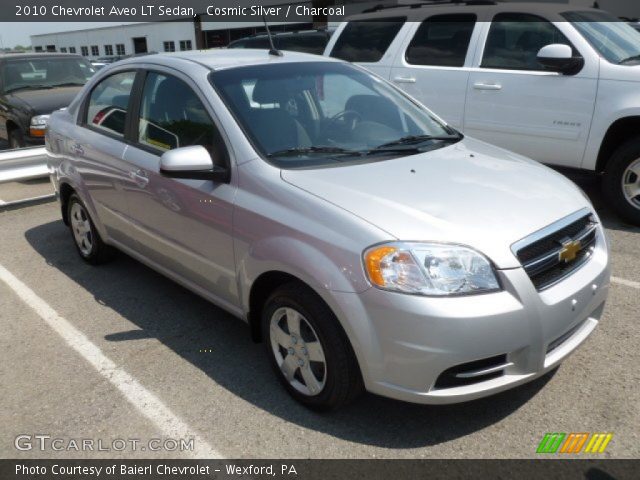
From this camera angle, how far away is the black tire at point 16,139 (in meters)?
8.39

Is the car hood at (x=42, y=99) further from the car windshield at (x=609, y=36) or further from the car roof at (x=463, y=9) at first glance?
the car windshield at (x=609, y=36)

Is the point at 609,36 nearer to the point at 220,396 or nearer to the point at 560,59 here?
the point at 560,59

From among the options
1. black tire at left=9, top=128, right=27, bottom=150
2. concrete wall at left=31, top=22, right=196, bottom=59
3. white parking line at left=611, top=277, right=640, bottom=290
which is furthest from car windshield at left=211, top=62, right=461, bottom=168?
concrete wall at left=31, top=22, right=196, bottom=59

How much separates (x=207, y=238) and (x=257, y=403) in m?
0.95

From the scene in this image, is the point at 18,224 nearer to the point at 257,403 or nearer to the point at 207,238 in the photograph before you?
the point at 207,238

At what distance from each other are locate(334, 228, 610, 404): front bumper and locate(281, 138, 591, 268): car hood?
21cm

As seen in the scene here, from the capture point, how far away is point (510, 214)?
105 inches

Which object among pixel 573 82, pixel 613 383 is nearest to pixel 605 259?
pixel 613 383

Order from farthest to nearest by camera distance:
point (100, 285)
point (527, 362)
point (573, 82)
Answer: point (573, 82)
point (100, 285)
point (527, 362)

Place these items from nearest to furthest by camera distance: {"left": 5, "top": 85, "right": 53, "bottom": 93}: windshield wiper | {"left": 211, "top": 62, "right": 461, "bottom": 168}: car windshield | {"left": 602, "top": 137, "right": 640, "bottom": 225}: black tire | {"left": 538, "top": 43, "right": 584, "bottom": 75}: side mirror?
{"left": 211, "top": 62, "right": 461, "bottom": 168}: car windshield < {"left": 538, "top": 43, "right": 584, "bottom": 75}: side mirror < {"left": 602, "top": 137, "right": 640, "bottom": 225}: black tire < {"left": 5, "top": 85, "right": 53, "bottom": 93}: windshield wiper

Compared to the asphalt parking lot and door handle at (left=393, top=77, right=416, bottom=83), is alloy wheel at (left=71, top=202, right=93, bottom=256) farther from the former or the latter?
door handle at (left=393, top=77, right=416, bottom=83)

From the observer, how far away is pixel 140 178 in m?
3.75

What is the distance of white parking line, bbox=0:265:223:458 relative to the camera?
111 inches

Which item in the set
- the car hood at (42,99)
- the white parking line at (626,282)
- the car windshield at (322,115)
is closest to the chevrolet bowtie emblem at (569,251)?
the car windshield at (322,115)
